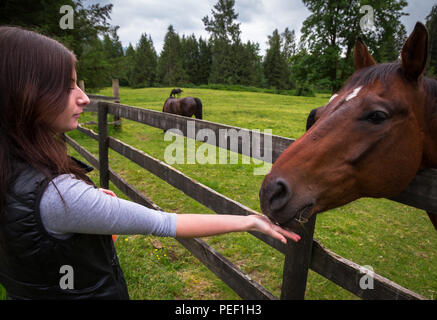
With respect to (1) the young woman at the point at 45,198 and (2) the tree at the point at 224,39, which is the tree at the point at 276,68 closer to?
(2) the tree at the point at 224,39

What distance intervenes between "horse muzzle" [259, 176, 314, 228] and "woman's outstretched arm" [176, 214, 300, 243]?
0.07 metres

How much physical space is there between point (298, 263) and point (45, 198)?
1559 mm

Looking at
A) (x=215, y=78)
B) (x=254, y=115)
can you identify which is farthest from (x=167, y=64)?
(x=254, y=115)

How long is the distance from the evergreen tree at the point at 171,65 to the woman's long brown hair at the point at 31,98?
2389 inches

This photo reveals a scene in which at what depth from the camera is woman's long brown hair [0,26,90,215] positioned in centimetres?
99

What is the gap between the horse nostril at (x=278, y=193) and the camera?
4.24 feet

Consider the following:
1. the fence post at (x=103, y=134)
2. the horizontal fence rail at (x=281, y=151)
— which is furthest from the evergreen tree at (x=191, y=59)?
the horizontal fence rail at (x=281, y=151)

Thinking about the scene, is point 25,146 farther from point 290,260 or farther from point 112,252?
point 290,260

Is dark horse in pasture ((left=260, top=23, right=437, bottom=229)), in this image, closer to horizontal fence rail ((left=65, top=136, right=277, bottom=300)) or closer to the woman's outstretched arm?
the woman's outstretched arm

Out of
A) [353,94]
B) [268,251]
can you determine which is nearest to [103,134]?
[268,251]

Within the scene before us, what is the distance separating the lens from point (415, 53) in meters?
1.37

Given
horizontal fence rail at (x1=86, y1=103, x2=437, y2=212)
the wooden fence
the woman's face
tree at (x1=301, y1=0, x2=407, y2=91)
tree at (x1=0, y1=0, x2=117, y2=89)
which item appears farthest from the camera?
tree at (x1=301, y1=0, x2=407, y2=91)

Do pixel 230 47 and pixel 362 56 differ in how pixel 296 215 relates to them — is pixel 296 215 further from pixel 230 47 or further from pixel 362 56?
pixel 230 47

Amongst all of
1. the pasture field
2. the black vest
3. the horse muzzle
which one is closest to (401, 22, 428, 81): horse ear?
the horse muzzle
